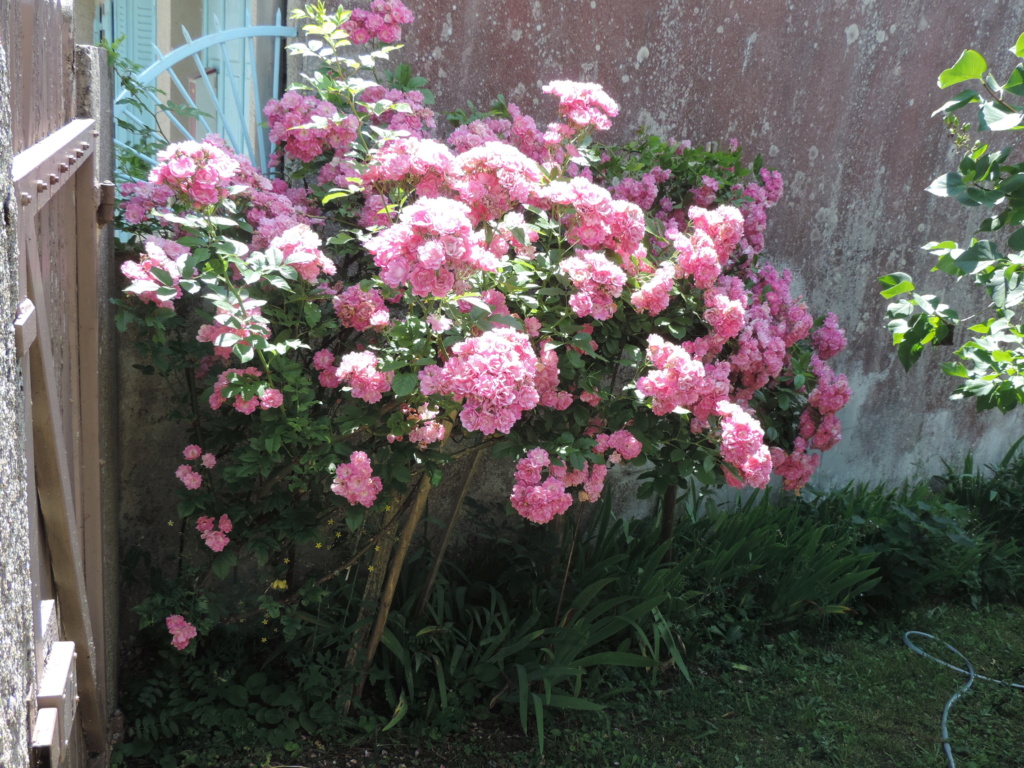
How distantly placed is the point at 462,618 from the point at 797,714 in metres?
1.29

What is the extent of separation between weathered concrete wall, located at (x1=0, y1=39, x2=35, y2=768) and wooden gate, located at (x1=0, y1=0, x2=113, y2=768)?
0.44 feet

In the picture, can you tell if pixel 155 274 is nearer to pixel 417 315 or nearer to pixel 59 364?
pixel 59 364

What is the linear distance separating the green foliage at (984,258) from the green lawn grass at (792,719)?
120 cm

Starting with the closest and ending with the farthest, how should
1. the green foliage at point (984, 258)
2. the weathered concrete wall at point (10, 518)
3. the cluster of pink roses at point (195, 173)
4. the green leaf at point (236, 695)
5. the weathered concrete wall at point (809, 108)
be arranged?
the weathered concrete wall at point (10, 518) → the green foliage at point (984, 258) → the cluster of pink roses at point (195, 173) → the green leaf at point (236, 695) → the weathered concrete wall at point (809, 108)

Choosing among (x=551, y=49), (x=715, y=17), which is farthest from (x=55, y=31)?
(x=715, y=17)

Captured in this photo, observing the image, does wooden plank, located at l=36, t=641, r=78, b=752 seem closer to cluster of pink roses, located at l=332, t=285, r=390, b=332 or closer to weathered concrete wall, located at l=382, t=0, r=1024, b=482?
cluster of pink roses, located at l=332, t=285, r=390, b=332

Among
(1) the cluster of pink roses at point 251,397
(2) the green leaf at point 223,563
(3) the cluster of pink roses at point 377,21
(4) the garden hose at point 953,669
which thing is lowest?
(4) the garden hose at point 953,669

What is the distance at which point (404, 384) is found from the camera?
2014mm

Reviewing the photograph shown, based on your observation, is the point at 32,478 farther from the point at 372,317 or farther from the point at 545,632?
the point at 545,632

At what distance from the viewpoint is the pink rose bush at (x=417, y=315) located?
6.84 ft

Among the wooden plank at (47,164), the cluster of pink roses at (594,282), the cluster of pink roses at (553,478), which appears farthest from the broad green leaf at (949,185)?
the wooden plank at (47,164)

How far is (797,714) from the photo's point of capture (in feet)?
10.5

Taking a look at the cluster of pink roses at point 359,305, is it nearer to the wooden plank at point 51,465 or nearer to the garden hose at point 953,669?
the wooden plank at point 51,465

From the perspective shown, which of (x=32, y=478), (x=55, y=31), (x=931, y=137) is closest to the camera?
(x=32, y=478)
